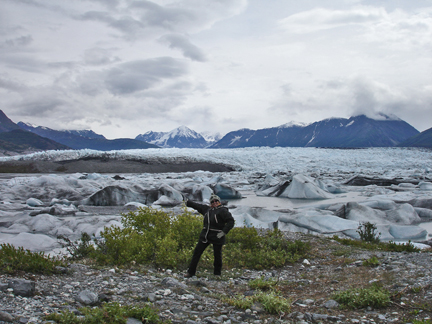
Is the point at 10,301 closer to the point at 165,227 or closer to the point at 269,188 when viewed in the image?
the point at 165,227

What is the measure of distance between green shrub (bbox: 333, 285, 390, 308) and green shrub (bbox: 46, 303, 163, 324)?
7.97ft

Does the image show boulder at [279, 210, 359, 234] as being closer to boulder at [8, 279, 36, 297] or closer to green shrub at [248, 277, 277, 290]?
green shrub at [248, 277, 277, 290]

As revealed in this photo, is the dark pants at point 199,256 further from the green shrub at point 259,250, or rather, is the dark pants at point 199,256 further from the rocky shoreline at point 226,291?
the green shrub at point 259,250

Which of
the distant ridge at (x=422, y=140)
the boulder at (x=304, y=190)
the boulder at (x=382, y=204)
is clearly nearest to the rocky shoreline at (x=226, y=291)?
the boulder at (x=382, y=204)

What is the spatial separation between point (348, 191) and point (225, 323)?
66.0 feet

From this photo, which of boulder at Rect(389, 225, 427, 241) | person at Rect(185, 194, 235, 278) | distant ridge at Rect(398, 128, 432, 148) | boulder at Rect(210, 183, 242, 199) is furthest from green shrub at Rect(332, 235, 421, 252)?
distant ridge at Rect(398, 128, 432, 148)

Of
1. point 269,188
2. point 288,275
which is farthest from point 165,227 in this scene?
point 269,188

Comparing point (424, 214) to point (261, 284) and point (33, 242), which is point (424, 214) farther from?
point (33, 242)

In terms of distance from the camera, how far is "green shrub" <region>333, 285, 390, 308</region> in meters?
4.16

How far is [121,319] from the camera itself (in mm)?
3471

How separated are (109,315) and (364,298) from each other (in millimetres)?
3162

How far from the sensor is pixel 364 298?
4250 millimetres

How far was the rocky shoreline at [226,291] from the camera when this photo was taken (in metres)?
3.86

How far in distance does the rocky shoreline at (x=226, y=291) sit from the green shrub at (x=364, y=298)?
9cm
